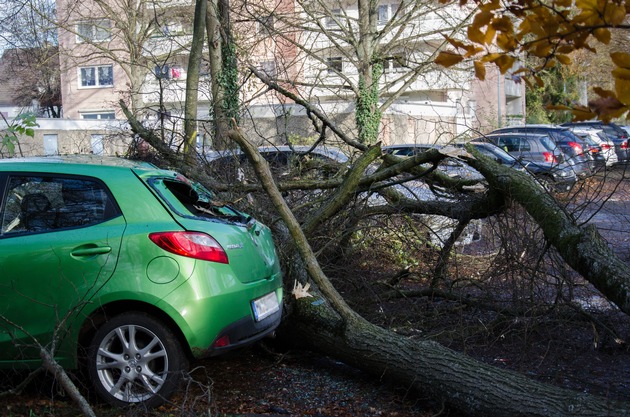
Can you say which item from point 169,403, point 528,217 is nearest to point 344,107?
point 528,217

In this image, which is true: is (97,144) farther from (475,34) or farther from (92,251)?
(475,34)

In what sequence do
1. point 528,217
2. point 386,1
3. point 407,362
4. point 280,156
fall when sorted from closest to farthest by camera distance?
point 407,362 < point 528,217 < point 280,156 < point 386,1

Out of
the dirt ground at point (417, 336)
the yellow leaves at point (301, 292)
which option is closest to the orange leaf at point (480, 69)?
the dirt ground at point (417, 336)

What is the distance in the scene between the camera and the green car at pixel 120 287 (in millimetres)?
4547

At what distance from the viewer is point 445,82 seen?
24609 mm

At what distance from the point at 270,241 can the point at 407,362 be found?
1426mm

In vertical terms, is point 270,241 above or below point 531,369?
above

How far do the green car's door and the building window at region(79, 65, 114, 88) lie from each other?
143ft

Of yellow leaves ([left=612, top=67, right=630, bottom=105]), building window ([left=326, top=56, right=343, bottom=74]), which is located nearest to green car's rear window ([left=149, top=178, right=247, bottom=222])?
yellow leaves ([left=612, top=67, right=630, bottom=105])

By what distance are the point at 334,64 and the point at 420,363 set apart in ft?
63.0

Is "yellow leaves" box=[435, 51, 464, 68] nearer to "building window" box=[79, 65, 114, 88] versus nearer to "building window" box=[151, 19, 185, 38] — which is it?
"building window" box=[151, 19, 185, 38]

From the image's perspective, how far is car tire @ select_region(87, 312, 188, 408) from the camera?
14.9ft

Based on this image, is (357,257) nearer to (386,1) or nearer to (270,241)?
(270,241)

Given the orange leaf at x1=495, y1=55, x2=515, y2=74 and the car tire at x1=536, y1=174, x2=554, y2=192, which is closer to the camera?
the orange leaf at x1=495, y1=55, x2=515, y2=74
